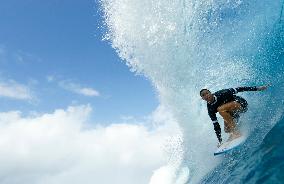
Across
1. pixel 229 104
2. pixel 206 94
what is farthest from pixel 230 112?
pixel 206 94

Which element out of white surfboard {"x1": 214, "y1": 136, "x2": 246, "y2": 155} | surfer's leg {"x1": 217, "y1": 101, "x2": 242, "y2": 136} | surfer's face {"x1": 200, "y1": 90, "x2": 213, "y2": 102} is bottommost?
white surfboard {"x1": 214, "y1": 136, "x2": 246, "y2": 155}

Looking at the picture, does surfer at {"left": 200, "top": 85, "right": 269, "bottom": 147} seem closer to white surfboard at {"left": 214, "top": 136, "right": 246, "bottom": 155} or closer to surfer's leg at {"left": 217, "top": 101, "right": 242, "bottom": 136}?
surfer's leg at {"left": 217, "top": 101, "right": 242, "bottom": 136}

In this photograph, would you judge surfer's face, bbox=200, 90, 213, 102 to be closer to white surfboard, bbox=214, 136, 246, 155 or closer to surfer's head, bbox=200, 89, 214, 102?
surfer's head, bbox=200, 89, 214, 102

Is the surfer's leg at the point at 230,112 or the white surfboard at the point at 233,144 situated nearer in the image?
the white surfboard at the point at 233,144

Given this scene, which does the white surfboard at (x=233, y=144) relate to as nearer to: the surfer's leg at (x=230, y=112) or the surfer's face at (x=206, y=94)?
the surfer's leg at (x=230, y=112)

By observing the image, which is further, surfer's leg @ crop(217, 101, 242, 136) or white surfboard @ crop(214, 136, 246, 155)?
surfer's leg @ crop(217, 101, 242, 136)

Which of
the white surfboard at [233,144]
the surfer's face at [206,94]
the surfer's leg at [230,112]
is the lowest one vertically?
the white surfboard at [233,144]

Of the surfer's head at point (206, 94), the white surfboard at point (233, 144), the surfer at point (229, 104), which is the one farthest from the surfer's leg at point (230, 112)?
the surfer's head at point (206, 94)

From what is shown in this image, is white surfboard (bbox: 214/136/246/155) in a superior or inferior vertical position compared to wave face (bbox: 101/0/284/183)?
inferior

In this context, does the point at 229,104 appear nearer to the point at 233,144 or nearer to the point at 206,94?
the point at 206,94

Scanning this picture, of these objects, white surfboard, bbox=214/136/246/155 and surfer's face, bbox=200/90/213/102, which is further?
surfer's face, bbox=200/90/213/102

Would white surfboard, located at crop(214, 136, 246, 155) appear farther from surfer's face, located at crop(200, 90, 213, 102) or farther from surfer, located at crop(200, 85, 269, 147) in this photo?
surfer's face, located at crop(200, 90, 213, 102)

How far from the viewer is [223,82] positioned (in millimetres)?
15898

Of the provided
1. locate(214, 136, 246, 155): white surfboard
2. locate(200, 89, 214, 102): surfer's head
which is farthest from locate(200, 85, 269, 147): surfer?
locate(214, 136, 246, 155): white surfboard
